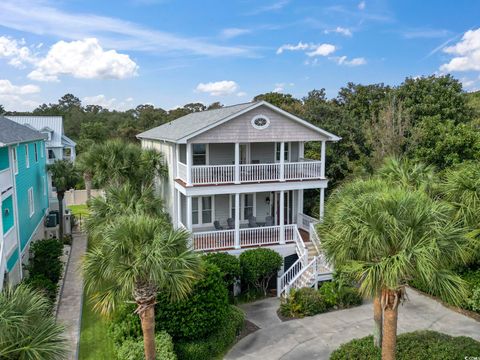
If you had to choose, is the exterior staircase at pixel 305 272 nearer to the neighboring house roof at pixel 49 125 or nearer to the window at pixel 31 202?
the window at pixel 31 202

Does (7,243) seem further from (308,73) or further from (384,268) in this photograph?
(308,73)

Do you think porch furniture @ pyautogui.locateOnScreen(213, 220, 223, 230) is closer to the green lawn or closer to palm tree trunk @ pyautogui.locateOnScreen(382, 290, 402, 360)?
the green lawn

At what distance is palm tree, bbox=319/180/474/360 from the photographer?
7.98 metres

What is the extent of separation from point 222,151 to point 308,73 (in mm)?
15374

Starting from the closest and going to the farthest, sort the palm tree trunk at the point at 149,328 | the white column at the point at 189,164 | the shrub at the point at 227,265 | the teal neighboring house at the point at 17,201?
the palm tree trunk at the point at 149,328 < the teal neighboring house at the point at 17,201 < the shrub at the point at 227,265 < the white column at the point at 189,164

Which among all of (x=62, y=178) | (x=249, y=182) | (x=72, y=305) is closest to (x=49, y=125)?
(x=62, y=178)

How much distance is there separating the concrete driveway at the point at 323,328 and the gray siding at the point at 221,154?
313 inches

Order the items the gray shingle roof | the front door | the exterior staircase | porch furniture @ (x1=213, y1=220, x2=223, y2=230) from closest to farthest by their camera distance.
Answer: the exterior staircase
the gray shingle roof
porch furniture @ (x1=213, y1=220, x2=223, y2=230)
the front door

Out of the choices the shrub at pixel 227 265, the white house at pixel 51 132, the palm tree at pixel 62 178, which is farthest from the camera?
the white house at pixel 51 132

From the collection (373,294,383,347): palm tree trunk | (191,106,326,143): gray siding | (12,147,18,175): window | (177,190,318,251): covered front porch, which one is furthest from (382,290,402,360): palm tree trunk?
(12,147,18,175): window

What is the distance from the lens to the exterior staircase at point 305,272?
658 inches

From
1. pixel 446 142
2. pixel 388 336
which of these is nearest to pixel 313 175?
pixel 446 142

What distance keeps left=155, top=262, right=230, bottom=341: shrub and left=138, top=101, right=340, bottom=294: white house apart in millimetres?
5029

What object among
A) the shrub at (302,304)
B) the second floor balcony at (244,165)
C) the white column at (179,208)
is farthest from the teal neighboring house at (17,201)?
the shrub at (302,304)
